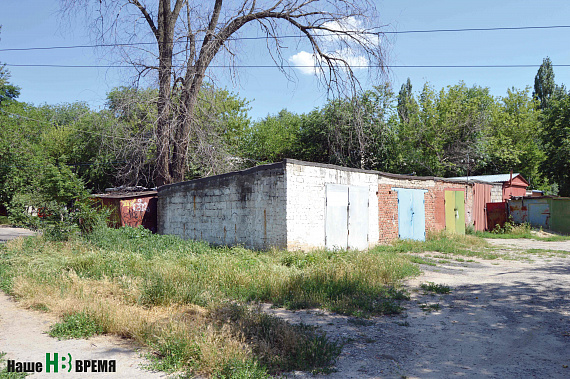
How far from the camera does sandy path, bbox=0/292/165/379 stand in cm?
391

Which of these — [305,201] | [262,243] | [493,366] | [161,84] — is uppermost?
[161,84]

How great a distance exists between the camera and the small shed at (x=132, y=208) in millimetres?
14203

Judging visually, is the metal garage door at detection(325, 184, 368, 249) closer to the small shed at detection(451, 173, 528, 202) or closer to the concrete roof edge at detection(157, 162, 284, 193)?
the concrete roof edge at detection(157, 162, 284, 193)

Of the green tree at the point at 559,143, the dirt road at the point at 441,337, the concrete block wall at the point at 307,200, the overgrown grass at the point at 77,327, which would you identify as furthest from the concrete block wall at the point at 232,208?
the green tree at the point at 559,143

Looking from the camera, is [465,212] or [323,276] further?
[465,212]

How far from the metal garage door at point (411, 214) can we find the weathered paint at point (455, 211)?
6.68ft

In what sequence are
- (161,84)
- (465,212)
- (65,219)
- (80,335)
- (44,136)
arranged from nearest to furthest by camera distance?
(80,335) < (65,219) < (161,84) < (465,212) < (44,136)

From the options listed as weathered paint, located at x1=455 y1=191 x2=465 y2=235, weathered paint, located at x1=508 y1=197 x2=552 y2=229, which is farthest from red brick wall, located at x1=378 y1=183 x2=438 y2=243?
weathered paint, located at x1=508 y1=197 x2=552 y2=229

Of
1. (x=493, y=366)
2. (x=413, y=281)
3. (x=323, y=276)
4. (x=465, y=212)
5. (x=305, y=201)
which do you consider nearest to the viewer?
(x=493, y=366)

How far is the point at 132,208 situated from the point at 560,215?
1918cm

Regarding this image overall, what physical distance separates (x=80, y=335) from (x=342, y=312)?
3.68 metres

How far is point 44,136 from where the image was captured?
32469 millimetres

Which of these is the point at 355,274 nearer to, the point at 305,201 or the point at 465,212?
the point at 305,201

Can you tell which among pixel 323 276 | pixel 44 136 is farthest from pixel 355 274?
pixel 44 136
